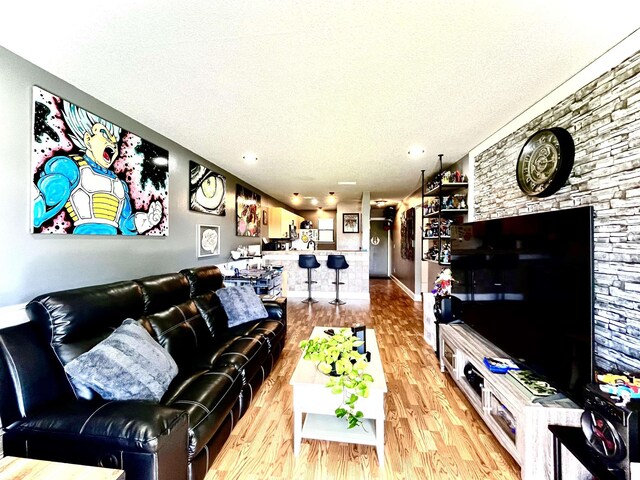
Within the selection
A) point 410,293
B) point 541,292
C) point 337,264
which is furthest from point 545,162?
point 410,293

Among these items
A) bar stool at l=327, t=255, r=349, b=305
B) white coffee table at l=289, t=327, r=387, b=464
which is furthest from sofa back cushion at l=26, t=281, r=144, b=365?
bar stool at l=327, t=255, r=349, b=305

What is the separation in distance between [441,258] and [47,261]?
4005 mm

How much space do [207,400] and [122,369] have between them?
462 mm

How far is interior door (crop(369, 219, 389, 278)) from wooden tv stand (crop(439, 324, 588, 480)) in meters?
7.93

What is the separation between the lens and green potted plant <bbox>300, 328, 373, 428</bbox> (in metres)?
1.52

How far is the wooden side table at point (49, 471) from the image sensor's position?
0.98 m

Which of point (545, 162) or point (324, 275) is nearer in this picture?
point (545, 162)

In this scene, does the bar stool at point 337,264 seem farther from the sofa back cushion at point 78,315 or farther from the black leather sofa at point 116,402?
the sofa back cushion at point 78,315

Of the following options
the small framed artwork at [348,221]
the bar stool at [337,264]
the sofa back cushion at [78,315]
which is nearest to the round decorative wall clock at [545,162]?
the sofa back cushion at [78,315]

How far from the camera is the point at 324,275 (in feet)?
20.6

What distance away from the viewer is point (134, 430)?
112 centimetres

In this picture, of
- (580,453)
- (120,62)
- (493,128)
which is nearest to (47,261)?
(120,62)

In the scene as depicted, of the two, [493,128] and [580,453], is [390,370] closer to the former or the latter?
[580,453]

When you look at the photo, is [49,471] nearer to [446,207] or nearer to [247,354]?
[247,354]
